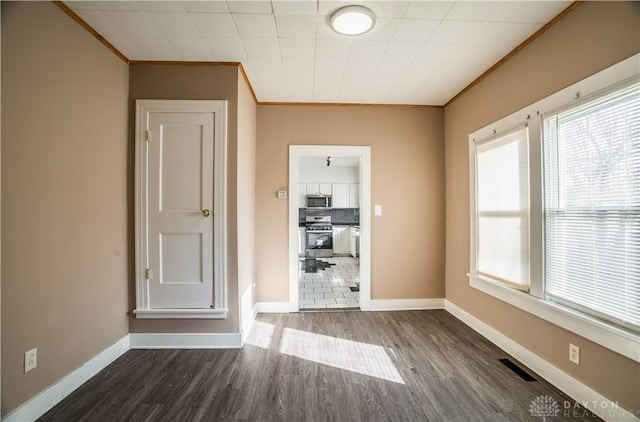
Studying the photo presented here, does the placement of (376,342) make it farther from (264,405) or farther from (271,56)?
(271,56)

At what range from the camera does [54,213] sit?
1.61m

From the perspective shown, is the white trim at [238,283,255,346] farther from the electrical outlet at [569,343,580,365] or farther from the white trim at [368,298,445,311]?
the electrical outlet at [569,343,580,365]

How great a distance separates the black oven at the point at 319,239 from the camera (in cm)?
674

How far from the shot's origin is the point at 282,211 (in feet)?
10.3

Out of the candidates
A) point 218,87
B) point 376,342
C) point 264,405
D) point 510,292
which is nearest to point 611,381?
point 510,292

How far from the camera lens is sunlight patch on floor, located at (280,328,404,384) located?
6.50 ft

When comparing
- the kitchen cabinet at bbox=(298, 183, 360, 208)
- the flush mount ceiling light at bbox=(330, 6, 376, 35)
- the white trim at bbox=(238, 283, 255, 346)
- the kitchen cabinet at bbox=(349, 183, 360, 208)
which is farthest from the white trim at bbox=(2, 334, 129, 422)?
the kitchen cabinet at bbox=(349, 183, 360, 208)

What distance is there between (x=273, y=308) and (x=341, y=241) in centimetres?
411

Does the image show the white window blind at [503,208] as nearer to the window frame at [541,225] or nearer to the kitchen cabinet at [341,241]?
the window frame at [541,225]

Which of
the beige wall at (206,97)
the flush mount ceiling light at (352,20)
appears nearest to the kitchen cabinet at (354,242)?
the beige wall at (206,97)

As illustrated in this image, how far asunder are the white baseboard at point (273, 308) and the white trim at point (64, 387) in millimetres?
1317

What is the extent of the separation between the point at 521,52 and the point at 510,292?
1932mm

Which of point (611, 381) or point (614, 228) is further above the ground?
point (614, 228)

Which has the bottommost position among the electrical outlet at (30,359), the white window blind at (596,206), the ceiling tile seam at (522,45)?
the electrical outlet at (30,359)
